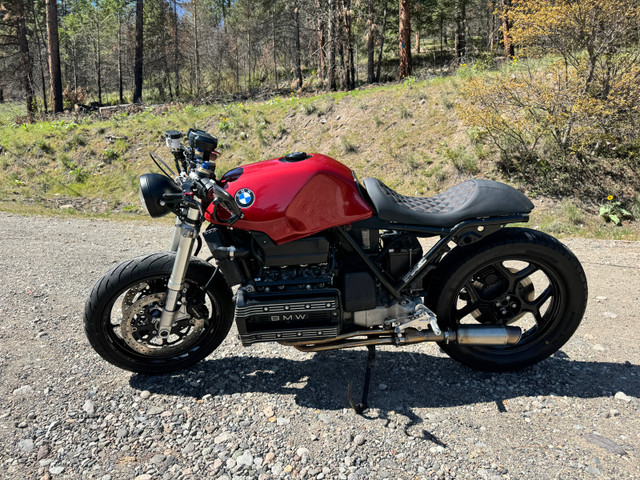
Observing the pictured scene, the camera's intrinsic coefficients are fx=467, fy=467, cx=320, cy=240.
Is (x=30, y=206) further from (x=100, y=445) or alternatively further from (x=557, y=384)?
(x=557, y=384)

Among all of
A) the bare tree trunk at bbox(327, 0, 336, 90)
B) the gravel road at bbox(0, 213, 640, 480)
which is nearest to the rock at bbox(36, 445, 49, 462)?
the gravel road at bbox(0, 213, 640, 480)

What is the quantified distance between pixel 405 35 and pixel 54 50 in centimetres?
1607

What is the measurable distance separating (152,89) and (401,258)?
49.0 metres

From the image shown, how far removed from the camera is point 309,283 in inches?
121

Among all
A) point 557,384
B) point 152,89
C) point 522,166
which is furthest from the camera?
point 152,89

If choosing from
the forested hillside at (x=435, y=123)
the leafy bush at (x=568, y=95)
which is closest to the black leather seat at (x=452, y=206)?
the forested hillside at (x=435, y=123)

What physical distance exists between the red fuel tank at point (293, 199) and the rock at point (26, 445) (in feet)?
5.54

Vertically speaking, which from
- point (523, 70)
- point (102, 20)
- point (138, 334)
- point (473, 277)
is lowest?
point (138, 334)

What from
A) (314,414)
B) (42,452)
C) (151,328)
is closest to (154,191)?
(151,328)

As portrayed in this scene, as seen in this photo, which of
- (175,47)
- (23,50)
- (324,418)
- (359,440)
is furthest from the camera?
(175,47)

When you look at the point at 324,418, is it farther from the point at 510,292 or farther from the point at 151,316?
the point at 510,292

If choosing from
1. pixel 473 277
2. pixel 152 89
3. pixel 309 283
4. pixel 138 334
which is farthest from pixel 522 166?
pixel 152 89

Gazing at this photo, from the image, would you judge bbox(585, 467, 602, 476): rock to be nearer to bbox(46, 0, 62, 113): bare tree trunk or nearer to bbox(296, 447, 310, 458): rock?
bbox(296, 447, 310, 458): rock

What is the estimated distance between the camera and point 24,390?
3248 mm
